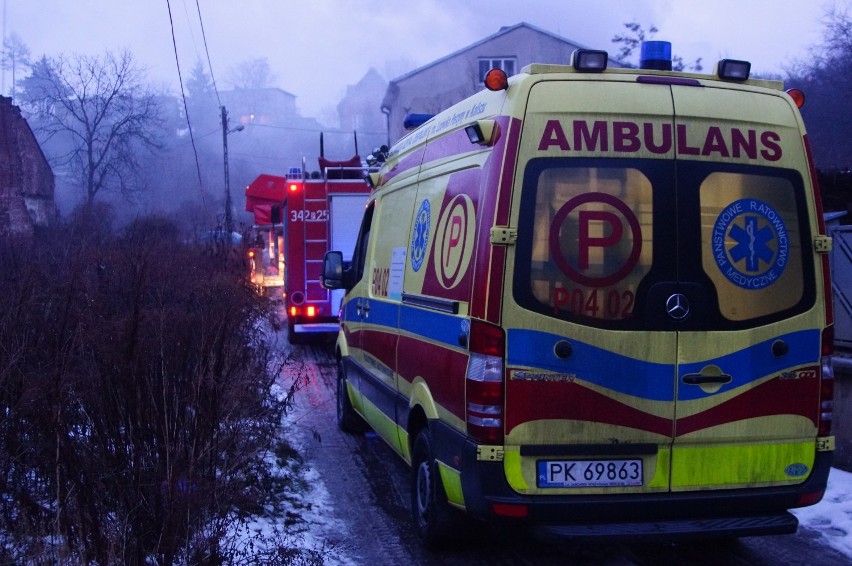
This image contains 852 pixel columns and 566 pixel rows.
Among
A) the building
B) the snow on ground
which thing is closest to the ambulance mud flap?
the snow on ground

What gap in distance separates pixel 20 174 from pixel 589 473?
1247 inches

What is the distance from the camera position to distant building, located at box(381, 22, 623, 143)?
34.0 m

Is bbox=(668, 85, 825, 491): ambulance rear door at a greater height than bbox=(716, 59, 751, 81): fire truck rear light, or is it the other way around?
bbox=(716, 59, 751, 81): fire truck rear light

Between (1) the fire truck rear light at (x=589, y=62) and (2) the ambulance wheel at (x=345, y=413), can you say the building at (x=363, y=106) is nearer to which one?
(2) the ambulance wheel at (x=345, y=413)

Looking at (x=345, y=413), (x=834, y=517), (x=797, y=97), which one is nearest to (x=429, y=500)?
(x=834, y=517)

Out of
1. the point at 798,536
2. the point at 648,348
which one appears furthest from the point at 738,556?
the point at 648,348

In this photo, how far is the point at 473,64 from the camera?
113 feet

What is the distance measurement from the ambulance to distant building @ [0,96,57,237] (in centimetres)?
2444

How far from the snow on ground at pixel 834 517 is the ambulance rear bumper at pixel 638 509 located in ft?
4.14

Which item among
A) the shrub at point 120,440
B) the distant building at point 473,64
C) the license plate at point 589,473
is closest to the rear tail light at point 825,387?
the license plate at point 589,473

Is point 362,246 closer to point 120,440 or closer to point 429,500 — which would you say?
point 429,500

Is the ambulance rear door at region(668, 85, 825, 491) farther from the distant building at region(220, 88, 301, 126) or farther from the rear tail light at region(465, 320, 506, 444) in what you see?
the distant building at region(220, 88, 301, 126)

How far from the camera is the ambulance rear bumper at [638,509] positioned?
402 centimetres

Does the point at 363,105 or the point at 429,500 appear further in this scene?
the point at 363,105
